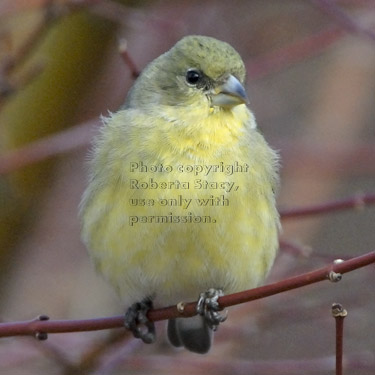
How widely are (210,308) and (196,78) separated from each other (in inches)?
44.0

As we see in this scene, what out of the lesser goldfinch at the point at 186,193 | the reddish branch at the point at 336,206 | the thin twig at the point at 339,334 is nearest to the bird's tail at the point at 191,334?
the lesser goldfinch at the point at 186,193

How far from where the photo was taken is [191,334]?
4.65m

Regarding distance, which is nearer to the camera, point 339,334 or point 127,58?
point 339,334

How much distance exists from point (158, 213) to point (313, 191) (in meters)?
2.42

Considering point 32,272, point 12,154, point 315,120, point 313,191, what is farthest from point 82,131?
point 315,120

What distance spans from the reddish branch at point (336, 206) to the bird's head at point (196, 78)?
0.58m

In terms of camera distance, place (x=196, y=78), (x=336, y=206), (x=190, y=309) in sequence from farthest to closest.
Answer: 1. (x=196, y=78)
2. (x=336, y=206)
3. (x=190, y=309)

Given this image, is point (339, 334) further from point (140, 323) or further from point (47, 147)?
point (47, 147)

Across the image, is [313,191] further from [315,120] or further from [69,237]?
[69,237]

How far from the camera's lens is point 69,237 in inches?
240

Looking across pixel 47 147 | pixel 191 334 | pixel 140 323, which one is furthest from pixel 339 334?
pixel 47 147

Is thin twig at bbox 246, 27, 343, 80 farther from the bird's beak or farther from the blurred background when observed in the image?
the bird's beak

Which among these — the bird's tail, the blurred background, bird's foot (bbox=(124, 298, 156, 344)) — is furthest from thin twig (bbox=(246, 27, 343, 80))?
bird's foot (bbox=(124, 298, 156, 344))

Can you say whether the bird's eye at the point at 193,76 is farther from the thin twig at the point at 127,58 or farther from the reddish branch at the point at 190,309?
the reddish branch at the point at 190,309
